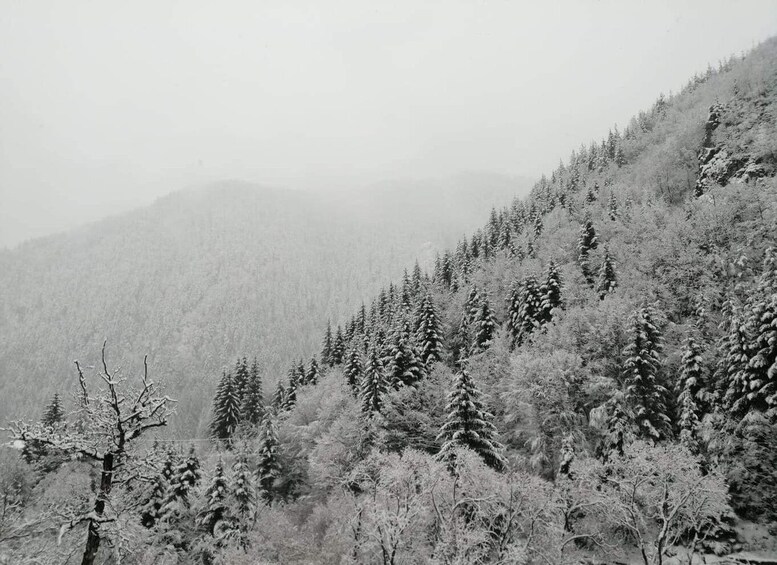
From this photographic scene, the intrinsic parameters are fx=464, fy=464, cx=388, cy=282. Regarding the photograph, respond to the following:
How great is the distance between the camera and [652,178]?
97750 millimetres

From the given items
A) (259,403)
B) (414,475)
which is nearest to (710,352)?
(414,475)

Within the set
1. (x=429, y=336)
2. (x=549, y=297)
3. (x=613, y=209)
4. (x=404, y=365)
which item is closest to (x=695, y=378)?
(x=549, y=297)

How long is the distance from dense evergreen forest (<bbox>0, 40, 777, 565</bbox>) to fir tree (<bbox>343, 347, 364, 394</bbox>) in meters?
0.39

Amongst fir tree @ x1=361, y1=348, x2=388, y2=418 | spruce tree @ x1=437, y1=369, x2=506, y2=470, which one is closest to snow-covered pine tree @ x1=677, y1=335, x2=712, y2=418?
spruce tree @ x1=437, y1=369, x2=506, y2=470

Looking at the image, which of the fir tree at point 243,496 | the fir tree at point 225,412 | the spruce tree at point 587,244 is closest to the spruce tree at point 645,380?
the spruce tree at point 587,244

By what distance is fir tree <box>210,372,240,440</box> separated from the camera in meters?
66.6

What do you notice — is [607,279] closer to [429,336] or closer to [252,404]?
[429,336]

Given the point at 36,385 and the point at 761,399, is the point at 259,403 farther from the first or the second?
the point at 36,385

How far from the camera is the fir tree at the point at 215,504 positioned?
36.2m

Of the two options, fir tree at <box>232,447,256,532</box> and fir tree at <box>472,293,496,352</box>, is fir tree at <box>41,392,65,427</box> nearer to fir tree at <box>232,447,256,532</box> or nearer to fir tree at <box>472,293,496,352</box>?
fir tree at <box>232,447,256,532</box>

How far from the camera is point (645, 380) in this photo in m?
37.1

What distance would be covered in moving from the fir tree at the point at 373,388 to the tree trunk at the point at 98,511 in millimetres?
33664

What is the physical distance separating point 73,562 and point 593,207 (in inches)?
3469

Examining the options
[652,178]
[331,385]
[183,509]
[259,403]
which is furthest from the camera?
[652,178]
